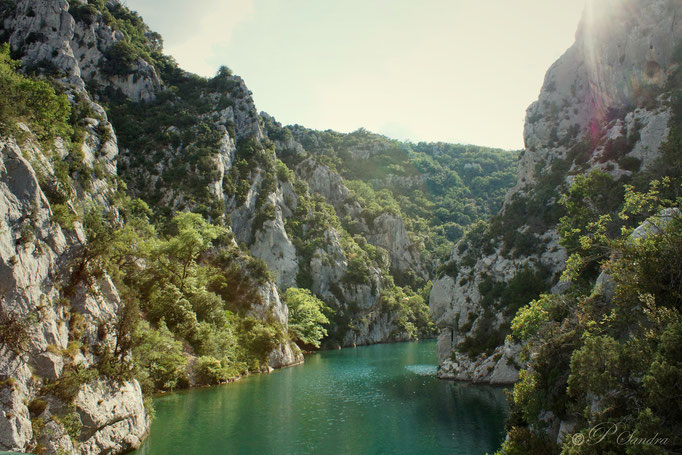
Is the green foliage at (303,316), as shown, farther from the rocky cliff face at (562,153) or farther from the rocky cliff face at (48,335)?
the rocky cliff face at (48,335)

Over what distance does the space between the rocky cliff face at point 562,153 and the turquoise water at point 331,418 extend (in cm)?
844

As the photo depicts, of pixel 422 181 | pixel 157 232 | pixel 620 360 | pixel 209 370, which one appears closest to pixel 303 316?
pixel 157 232

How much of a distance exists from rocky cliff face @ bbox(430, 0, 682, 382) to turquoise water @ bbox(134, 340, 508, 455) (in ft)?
27.7

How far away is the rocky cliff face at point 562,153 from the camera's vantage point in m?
39.2

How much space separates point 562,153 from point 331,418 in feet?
138

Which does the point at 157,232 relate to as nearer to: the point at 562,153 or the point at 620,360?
the point at 562,153

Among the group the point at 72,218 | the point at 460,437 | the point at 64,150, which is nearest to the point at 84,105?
the point at 64,150

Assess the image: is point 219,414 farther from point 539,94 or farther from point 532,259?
point 539,94

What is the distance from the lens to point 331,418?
85.0 ft

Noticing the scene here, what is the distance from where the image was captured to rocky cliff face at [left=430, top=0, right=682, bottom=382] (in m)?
39.2

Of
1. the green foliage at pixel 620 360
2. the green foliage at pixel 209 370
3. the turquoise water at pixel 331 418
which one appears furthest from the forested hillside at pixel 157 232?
the green foliage at pixel 620 360

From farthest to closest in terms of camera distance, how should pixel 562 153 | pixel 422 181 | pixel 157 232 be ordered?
pixel 422 181, pixel 157 232, pixel 562 153

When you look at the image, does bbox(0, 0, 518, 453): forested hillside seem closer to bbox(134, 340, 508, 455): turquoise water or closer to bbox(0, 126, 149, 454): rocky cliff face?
bbox(0, 126, 149, 454): rocky cliff face

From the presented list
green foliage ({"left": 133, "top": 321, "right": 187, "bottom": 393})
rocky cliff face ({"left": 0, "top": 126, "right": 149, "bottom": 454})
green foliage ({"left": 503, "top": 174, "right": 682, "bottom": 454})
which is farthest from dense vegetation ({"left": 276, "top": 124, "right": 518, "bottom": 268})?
green foliage ({"left": 503, "top": 174, "right": 682, "bottom": 454})
